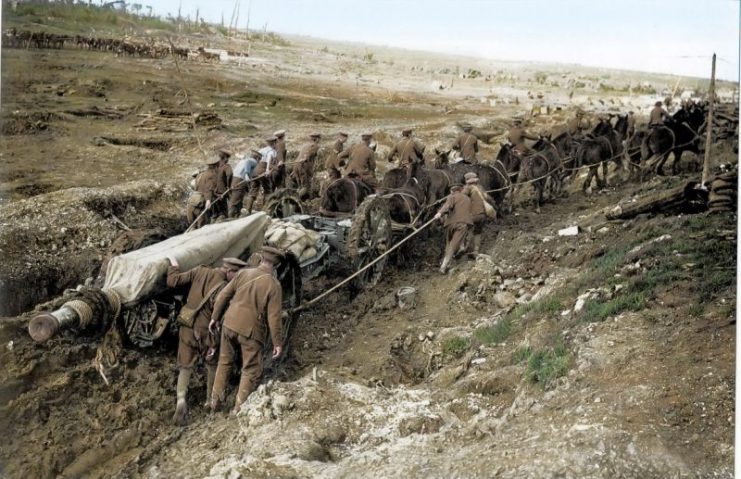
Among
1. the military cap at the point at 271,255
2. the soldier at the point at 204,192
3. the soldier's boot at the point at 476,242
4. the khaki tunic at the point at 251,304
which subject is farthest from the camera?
the soldier's boot at the point at 476,242

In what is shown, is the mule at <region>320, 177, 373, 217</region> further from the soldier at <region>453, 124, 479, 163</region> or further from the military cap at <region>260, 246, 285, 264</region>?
the military cap at <region>260, 246, 285, 264</region>

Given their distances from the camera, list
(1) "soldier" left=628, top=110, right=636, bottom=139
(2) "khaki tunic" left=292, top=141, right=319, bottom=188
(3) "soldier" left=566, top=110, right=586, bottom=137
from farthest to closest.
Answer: (3) "soldier" left=566, top=110, right=586, bottom=137, (1) "soldier" left=628, top=110, right=636, bottom=139, (2) "khaki tunic" left=292, top=141, right=319, bottom=188

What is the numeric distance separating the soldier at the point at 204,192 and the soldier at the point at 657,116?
21.0 ft

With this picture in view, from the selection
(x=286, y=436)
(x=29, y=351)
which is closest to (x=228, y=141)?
(x=29, y=351)

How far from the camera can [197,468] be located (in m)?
4.02

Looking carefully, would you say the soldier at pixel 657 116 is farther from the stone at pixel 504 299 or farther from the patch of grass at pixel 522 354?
the patch of grass at pixel 522 354

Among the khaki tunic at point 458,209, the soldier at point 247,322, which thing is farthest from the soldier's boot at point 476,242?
the soldier at point 247,322

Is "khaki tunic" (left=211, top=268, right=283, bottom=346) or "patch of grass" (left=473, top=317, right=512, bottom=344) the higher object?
"khaki tunic" (left=211, top=268, right=283, bottom=346)

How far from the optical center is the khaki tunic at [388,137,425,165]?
30.0 ft

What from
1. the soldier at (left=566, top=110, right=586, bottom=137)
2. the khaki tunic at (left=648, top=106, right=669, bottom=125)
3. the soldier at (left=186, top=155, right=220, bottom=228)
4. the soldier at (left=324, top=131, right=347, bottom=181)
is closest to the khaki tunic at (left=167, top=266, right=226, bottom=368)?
the soldier at (left=186, top=155, right=220, bottom=228)

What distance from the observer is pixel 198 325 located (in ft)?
16.4

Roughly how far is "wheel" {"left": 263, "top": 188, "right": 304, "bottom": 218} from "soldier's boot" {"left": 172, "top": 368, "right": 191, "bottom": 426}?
8.76 feet

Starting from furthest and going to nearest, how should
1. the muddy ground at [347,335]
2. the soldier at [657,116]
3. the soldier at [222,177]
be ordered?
the soldier at [657,116] → the soldier at [222,177] → the muddy ground at [347,335]

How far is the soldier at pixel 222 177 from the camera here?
24.2 ft
